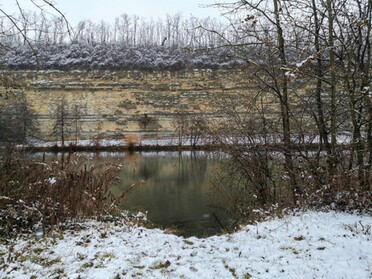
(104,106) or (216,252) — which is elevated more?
(104,106)

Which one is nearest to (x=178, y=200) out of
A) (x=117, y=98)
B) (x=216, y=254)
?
(x=216, y=254)

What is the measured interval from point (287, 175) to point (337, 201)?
1.64m

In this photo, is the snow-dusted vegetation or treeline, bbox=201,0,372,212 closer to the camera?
treeline, bbox=201,0,372,212

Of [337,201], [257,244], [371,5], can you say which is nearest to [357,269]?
[257,244]

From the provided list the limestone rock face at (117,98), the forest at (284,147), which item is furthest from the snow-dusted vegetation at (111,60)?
the forest at (284,147)

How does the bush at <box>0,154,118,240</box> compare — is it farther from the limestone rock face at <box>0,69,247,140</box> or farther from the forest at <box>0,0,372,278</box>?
the limestone rock face at <box>0,69,247,140</box>

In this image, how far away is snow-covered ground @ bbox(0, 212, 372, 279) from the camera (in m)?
3.61

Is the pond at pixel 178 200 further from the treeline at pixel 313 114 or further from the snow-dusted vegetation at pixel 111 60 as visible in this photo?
the snow-dusted vegetation at pixel 111 60

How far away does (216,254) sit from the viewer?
14.2 ft

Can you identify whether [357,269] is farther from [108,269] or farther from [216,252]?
[108,269]

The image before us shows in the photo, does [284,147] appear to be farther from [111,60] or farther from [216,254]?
[111,60]

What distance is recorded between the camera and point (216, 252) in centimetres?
443

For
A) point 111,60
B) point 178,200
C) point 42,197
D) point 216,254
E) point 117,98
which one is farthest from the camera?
point 111,60

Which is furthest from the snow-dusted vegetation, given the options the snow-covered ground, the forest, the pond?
the snow-covered ground
